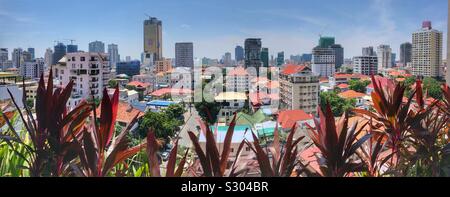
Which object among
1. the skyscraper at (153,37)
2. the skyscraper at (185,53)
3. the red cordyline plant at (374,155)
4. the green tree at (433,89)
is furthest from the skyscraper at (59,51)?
the green tree at (433,89)

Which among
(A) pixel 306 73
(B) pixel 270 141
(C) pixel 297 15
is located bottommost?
(B) pixel 270 141

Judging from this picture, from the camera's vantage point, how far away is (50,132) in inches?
35.5

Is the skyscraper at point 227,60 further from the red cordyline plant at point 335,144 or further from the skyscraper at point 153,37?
the red cordyline plant at point 335,144

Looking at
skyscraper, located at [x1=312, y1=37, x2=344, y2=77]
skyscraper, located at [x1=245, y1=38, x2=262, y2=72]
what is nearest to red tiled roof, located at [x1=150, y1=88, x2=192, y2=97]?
skyscraper, located at [x1=245, y1=38, x2=262, y2=72]

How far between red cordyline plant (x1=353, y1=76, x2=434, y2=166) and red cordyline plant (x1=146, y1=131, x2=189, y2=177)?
2.31 feet

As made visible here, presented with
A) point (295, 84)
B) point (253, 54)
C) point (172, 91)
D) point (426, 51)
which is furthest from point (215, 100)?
point (426, 51)

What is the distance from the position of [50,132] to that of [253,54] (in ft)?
6.10

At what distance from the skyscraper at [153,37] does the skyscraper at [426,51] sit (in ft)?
5.86

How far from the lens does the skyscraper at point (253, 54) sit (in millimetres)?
2521

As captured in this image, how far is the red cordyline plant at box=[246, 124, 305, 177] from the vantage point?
3.00 feet

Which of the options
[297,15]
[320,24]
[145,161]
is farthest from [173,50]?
[145,161]

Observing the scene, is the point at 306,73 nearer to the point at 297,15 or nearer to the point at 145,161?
the point at 297,15
